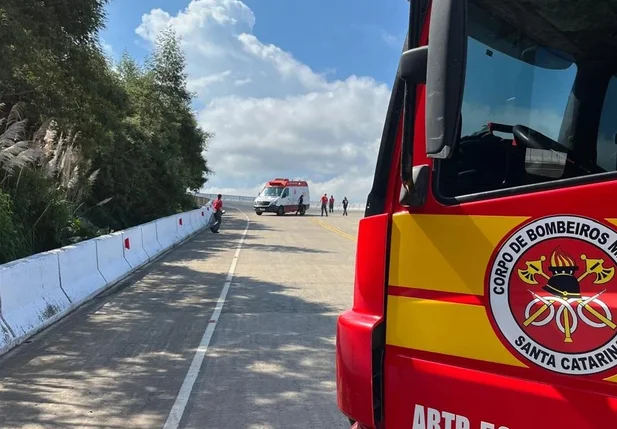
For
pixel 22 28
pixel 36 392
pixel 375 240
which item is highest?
pixel 22 28

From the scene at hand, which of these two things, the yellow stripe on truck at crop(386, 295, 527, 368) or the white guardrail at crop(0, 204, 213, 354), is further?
the white guardrail at crop(0, 204, 213, 354)

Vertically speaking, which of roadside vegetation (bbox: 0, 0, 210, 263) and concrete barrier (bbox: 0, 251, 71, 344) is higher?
roadside vegetation (bbox: 0, 0, 210, 263)

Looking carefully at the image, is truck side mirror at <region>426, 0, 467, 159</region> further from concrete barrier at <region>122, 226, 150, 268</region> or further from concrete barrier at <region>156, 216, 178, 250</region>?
concrete barrier at <region>156, 216, 178, 250</region>

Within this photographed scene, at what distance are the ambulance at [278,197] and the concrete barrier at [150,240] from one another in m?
28.9

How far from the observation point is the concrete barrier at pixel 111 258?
10.6 m

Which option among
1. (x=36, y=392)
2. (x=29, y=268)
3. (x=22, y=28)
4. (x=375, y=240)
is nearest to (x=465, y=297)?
(x=375, y=240)

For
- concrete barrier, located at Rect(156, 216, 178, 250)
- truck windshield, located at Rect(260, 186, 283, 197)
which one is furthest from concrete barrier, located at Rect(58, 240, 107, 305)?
truck windshield, located at Rect(260, 186, 283, 197)

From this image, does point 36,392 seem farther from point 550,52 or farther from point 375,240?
point 550,52

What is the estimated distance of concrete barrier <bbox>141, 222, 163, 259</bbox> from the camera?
49.5ft

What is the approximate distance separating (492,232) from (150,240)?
14.9 m

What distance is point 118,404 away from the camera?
4691mm

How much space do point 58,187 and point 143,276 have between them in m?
3.12

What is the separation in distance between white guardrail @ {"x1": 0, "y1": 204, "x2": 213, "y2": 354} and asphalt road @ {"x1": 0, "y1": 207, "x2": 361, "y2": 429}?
252 mm

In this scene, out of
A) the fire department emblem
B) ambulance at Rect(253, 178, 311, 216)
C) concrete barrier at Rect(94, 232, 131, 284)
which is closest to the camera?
the fire department emblem
